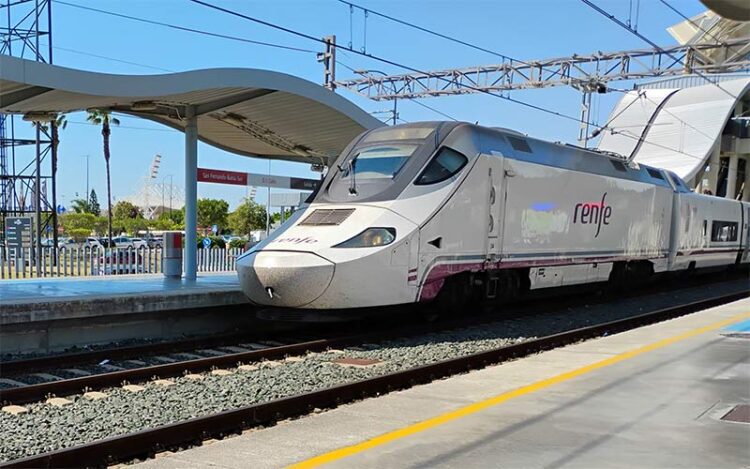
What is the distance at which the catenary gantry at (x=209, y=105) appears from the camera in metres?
10.9

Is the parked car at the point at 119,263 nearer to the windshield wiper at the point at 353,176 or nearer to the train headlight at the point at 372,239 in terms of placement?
the windshield wiper at the point at 353,176

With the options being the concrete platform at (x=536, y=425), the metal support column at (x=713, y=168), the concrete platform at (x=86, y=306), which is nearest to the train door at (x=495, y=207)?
the concrete platform at (x=536, y=425)

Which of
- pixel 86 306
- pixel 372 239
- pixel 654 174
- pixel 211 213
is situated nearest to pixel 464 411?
pixel 372 239

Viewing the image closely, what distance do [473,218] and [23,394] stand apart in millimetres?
6641

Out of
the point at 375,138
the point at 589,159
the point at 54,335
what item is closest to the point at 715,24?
the point at 589,159

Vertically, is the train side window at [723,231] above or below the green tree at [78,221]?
above

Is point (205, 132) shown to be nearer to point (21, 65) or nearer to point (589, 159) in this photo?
point (21, 65)

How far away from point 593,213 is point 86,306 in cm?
966

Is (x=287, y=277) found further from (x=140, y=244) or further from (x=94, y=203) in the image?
(x=94, y=203)

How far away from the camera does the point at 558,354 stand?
28.1 ft

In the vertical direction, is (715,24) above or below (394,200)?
above

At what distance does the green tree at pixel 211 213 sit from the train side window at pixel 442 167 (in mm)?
82649

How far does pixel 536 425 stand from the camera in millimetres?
5188

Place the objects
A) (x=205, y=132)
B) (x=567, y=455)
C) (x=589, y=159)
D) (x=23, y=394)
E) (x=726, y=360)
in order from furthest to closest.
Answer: (x=205, y=132) → (x=589, y=159) → (x=726, y=360) → (x=23, y=394) → (x=567, y=455)
